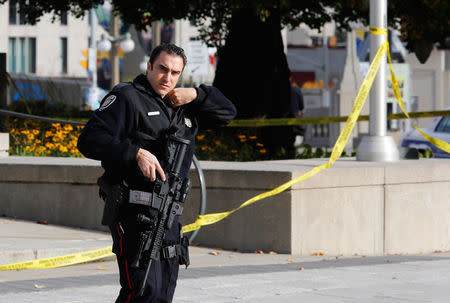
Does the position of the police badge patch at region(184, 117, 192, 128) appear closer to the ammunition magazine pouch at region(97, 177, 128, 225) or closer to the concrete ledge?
the ammunition magazine pouch at region(97, 177, 128, 225)

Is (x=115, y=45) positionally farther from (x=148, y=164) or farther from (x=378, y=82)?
(x=148, y=164)

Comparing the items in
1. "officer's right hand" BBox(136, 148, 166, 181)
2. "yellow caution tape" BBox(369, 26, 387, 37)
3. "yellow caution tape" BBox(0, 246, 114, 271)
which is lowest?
"yellow caution tape" BBox(0, 246, 114, 271)

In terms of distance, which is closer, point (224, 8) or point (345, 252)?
point (345, 252)

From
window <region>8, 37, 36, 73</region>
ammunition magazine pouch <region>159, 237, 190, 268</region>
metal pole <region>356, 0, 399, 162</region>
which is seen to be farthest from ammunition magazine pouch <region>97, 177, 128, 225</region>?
window <region>8, 37, 36, 73</region>

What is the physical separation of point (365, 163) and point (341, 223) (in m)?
0.94

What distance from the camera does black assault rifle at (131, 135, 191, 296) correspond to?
5.21 m

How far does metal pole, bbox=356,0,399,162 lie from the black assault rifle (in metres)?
6.80

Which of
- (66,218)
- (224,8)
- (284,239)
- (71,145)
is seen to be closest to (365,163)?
(284,239)

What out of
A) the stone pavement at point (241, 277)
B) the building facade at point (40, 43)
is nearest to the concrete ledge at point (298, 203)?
the stone pavement at point (241, 277)

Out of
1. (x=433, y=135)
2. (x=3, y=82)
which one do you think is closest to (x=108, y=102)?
(x=3, y=82)

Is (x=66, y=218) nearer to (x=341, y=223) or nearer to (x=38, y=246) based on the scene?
(x=38, y=246)

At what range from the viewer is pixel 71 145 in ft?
49.5

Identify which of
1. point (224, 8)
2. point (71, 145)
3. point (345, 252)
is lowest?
point (345, 252)

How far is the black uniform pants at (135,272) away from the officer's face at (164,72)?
735mm
